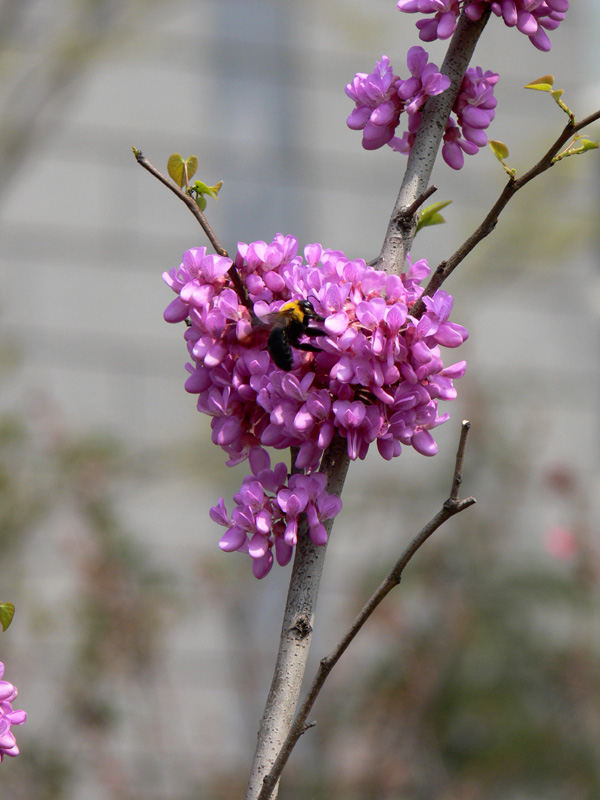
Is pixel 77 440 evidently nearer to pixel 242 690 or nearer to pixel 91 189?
pixel 242 690

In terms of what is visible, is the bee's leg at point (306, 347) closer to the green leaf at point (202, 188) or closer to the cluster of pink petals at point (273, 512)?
the cluster of pink petals at point (273, 512)

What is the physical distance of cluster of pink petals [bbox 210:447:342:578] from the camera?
1165mm

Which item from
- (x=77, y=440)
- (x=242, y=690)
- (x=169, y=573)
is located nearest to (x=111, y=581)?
(x=169, y=573)

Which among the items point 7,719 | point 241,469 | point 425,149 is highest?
point 241,469

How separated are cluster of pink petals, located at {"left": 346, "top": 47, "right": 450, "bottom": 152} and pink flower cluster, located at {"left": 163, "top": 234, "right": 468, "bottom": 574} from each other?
219 mm

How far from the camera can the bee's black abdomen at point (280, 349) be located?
1175mm

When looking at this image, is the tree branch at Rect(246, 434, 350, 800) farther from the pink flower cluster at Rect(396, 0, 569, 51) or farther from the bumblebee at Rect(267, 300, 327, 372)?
the pink flower cluster at Rect(396, 0, 569, 51)

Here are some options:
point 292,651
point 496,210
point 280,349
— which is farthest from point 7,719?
point 496,210

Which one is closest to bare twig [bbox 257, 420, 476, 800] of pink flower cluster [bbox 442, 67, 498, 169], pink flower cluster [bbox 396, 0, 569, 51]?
pink flower cluster [bbox 442, 67, 498, 169]

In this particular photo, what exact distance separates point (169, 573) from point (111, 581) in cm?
59

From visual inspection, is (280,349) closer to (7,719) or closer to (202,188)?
(202,188)

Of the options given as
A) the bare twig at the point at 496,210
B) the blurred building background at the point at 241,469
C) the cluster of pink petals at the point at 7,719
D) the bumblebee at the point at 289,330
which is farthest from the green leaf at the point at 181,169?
the blurred building background at the point at 241,469

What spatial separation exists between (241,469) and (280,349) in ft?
17.0

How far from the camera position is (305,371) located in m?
1.22
